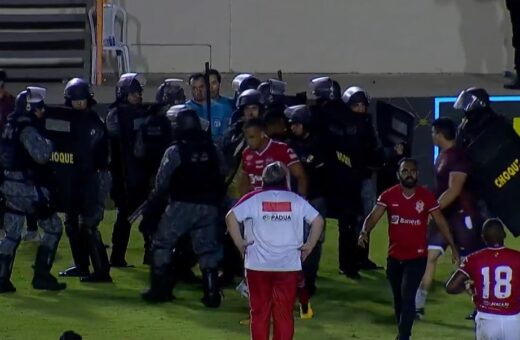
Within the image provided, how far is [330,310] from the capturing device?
546 inches

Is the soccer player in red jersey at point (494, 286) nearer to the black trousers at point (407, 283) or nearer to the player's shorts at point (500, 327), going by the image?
the player's shorts at point (500, 327)

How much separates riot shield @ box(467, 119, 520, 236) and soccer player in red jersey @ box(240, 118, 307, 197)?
1.50m

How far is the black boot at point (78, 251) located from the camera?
1494cm

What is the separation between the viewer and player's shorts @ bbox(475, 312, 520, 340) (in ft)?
34.7

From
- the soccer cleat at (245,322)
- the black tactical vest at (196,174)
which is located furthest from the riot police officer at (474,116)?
the soccer cleat at (245,322)

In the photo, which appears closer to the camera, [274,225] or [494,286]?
[494,286]

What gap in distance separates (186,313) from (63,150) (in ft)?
7.13

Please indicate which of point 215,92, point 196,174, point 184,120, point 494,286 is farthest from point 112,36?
point 494,286

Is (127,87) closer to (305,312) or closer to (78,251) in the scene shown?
(78,251)

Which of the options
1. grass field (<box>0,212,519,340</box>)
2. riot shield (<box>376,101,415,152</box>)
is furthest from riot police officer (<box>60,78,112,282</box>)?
riot shield (<box>376,101,415,152</box>)

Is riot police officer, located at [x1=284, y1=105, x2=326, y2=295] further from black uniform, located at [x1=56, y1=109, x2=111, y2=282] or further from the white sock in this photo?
black uniform, located at [x1=56, y1=109, x2=111, y2=282]

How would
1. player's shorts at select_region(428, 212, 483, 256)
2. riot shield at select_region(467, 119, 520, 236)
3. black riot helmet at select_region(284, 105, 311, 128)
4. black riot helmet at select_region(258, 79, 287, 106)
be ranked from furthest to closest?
1. black riot helmet at select_region(258, 79, 287, 106)
2. black riot helmet at select_region(284, 105, 311, 128)
3. riot shield at select_region(467, 119, 520, 236)
4. player's shorts at select_region(428, 212, 483, 256)

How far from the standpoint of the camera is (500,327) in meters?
10.6

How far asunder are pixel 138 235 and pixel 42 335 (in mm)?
4916
